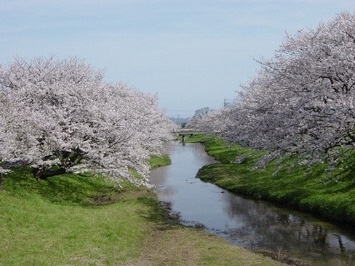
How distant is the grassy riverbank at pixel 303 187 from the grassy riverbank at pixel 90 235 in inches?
311

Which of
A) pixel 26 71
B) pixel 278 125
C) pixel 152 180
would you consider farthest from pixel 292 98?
pixel 152 180

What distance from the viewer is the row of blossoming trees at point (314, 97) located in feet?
73.1

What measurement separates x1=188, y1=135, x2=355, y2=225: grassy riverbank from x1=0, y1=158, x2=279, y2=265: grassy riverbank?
7.90 metres

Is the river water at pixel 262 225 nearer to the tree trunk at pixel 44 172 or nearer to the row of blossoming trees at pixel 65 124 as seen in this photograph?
the row of blossoming trees at pixel 65 124

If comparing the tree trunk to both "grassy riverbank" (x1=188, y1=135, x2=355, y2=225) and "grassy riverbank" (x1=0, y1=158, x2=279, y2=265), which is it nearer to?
"grassy riverbank" (x1=0, y1=158, x2=279, y2=265)

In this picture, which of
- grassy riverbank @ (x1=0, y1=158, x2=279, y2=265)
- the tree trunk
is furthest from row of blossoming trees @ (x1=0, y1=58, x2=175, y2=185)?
grassy riverbank @ (x1=0, y1=158, x2=279, y2=265)

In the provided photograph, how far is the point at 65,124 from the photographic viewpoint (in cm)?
3083

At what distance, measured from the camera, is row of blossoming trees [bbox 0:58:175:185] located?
27484 mm

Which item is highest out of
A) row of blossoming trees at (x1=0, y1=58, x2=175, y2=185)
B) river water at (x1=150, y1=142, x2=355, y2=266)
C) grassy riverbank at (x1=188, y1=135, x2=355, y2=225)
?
row of blossoming trees at (x1=0, y1=58, x2=175, y2=185)

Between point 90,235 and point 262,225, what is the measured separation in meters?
12.7

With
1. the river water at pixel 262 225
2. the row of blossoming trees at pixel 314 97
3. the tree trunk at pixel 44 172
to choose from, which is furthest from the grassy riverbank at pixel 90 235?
the row of blossoming trees at pixel 314 97

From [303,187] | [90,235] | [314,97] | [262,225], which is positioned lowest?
[262,225]

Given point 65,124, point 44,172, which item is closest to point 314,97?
point 65,124

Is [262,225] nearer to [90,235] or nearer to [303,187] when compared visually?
[303,187]
